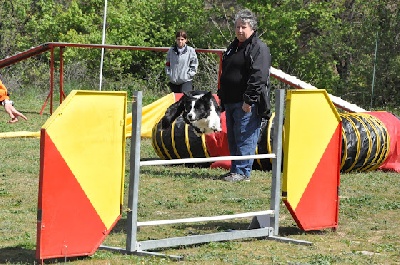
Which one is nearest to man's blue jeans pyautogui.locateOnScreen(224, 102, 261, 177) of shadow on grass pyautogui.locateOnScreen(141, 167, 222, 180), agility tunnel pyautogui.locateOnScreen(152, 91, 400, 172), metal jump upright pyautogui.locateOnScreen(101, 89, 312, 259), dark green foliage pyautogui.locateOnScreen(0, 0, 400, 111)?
shadow on grass pyautogui.locateOnScreen(141, 167, 222, 180)

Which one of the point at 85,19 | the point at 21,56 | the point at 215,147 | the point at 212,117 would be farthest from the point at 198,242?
the point at 85,19

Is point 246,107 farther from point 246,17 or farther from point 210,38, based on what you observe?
point 210,38

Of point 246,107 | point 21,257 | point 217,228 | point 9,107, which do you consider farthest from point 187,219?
point 246,107

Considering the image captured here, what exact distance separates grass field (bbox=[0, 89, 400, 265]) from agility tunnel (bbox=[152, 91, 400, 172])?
0.73 feet

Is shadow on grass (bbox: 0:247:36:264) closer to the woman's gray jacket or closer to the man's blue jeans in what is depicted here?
the man's blue jeans

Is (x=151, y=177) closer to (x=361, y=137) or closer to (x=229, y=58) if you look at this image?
(x=229, y=58)

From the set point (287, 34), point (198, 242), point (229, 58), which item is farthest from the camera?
point (287, 34)

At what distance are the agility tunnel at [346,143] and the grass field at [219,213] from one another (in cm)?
22

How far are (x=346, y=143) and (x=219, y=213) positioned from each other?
3.39m

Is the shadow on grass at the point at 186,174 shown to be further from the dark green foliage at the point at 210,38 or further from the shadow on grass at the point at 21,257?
the dark green foliage at the point at 210,38

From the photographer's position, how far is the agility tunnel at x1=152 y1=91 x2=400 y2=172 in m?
10.8

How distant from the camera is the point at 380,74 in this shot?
20.7m

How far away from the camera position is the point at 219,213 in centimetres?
787

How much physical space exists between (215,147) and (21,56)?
783cm
